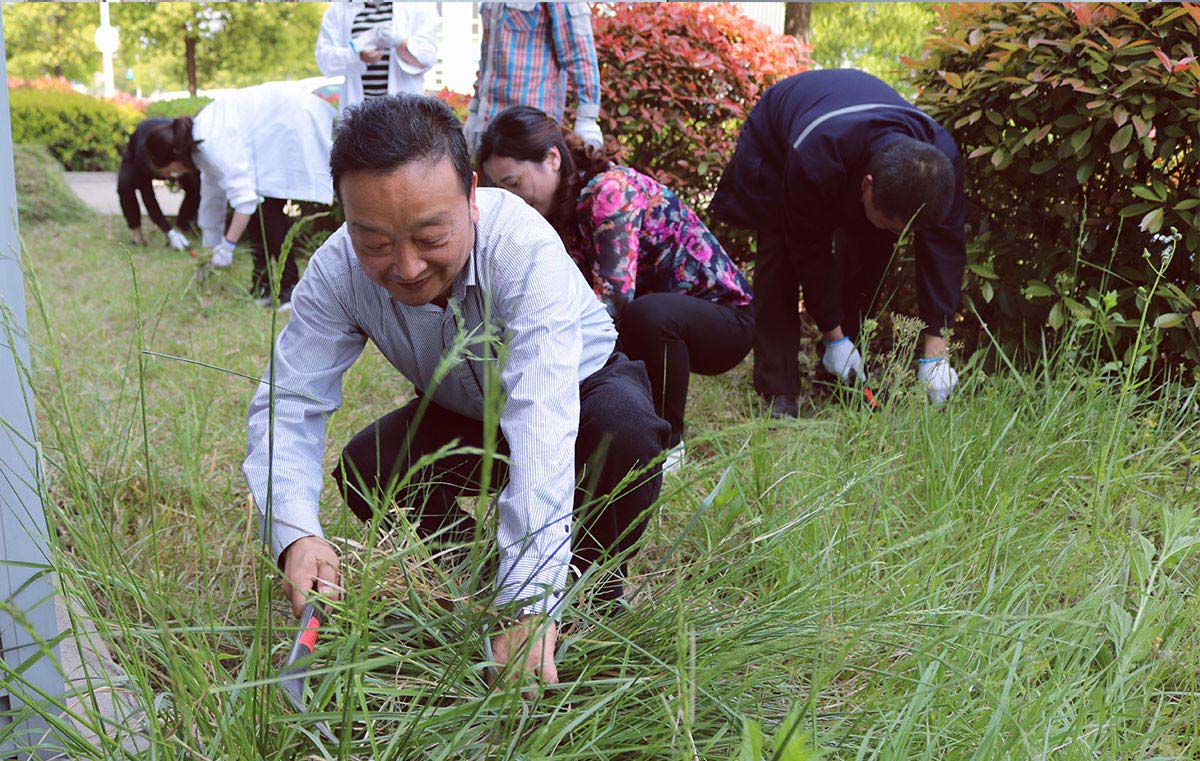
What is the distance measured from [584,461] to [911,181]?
152cm

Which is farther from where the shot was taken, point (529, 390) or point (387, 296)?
point (387, 296)

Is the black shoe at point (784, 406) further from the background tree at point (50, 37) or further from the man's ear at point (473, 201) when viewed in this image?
the background tree at point (50, 37)

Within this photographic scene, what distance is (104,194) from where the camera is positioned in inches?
495

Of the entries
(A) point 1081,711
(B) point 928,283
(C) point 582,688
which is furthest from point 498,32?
(A) point 1081,711

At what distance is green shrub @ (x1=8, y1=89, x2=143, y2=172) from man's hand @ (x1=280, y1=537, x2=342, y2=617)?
1388 cm

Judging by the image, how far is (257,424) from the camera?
5.78 feet

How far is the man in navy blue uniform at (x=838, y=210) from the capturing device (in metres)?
3.00

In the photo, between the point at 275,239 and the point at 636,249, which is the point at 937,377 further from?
the point at 275,239

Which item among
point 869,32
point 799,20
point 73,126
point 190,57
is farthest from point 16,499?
point 190,57

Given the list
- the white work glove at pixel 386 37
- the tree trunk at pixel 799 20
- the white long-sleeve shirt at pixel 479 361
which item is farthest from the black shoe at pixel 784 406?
the tree trunk at pixel 799 20

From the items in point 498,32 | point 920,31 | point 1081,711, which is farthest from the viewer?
point 920,31

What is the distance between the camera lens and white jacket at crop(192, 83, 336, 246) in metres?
5.34

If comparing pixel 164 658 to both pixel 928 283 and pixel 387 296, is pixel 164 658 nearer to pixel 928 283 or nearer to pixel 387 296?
pixel 387 296

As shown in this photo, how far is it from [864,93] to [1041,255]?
31.7 inches
